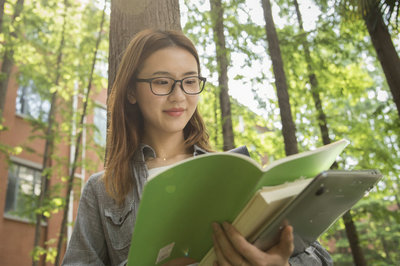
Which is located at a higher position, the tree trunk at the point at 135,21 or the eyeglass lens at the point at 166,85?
the tree trunk at the point at 135,21

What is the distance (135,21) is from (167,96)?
110cm

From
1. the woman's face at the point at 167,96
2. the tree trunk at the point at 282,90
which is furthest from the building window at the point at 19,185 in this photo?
the woman's face at the point at 167,96

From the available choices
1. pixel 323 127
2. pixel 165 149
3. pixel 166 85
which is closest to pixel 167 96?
pixel 166 85

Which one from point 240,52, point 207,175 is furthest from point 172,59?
point 240,52

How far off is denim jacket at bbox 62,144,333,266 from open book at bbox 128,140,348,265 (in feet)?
1.29

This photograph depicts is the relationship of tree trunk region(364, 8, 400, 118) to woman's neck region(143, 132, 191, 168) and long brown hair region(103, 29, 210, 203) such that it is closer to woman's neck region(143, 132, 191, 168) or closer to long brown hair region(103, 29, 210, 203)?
long brown hair region(103, 29, 210, 203)

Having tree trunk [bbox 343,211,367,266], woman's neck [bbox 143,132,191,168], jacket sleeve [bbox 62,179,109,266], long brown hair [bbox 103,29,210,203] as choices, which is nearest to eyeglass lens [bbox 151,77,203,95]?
long brown hair [bbox 103,29,210,203]

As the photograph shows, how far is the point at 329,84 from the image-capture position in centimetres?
856

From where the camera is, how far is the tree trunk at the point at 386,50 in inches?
186

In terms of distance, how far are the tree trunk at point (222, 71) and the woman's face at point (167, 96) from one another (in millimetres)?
4728

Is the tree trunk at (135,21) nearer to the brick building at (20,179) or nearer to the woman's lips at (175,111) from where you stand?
the woman's lips at (175,111)

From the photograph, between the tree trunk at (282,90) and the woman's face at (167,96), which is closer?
the woman's face at (167,96)

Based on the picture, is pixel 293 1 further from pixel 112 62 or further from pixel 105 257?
Result: pixel 105 257

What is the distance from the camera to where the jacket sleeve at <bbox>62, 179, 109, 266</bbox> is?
1.53 meters
